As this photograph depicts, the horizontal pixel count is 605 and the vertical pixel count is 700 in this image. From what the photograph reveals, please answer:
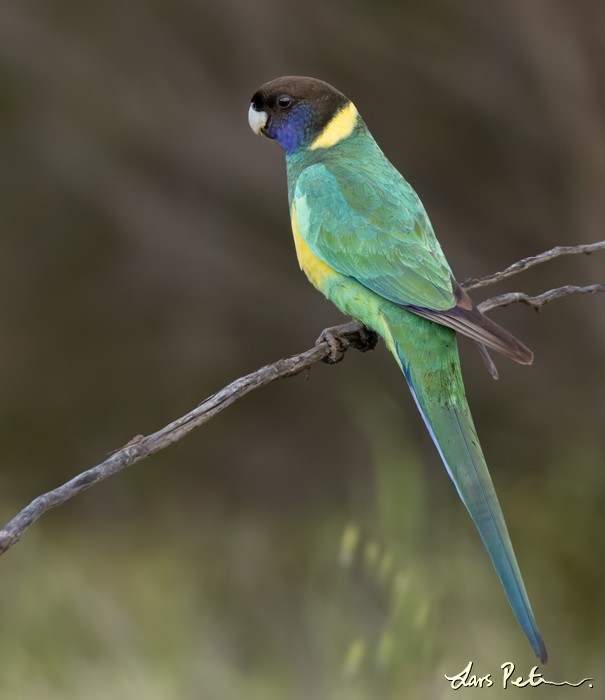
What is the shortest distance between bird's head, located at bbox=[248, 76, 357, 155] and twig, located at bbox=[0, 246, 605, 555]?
56cm

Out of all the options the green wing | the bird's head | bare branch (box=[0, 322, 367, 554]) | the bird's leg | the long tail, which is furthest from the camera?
the bird's head

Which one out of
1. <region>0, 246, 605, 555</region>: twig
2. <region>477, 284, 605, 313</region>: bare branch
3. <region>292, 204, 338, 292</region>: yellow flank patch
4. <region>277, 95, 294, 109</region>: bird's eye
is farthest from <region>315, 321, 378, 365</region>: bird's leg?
<region>277, 95, 294, 109</region>: bird's eye

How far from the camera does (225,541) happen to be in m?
3.31

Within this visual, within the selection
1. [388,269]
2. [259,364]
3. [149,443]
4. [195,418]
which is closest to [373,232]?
[388,269]

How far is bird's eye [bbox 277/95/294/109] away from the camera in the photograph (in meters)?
1.87

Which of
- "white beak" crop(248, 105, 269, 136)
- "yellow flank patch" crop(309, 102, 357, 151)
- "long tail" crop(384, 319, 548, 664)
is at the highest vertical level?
"white beak" crop(248, 105, 269, 136)

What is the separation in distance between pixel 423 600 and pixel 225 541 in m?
1.12

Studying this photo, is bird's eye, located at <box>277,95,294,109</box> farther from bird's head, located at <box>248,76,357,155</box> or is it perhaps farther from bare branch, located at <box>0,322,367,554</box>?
bare branch, located at <box>0,322,367,554</box>

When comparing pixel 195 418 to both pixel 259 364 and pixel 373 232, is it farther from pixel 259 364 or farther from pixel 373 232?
pixel 259 364

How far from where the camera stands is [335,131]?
190cm

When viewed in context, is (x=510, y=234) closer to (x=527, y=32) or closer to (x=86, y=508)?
(x=527, y=32)

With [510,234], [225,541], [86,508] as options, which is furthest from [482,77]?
[86,508]

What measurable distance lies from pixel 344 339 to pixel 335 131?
62cm

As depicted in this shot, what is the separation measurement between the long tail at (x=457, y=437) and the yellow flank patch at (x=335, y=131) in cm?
63
